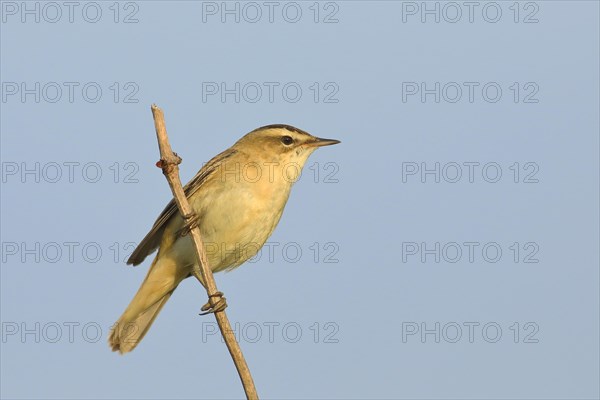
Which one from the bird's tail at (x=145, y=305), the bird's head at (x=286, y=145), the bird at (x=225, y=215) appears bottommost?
the bird's tail at (x=145, y=305)

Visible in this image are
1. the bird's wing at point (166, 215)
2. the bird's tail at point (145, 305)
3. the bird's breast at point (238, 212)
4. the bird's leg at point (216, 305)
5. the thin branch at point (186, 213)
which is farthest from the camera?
the bird's tail at point (145, 305)

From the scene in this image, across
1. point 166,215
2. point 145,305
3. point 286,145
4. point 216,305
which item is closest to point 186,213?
point 216,305

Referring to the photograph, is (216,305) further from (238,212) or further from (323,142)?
(323,142)

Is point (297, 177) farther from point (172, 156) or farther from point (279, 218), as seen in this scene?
point (172, 156)

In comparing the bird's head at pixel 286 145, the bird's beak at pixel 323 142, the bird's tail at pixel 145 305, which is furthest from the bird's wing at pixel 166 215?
the bird's beak at pixel 323 142

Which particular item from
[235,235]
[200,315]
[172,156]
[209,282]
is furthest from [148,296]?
[172,156]

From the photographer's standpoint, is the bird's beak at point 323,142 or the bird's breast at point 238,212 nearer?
the bird's breast at point 238,212

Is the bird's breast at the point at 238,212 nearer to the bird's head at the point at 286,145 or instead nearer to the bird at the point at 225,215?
the bird at the point at 225,215
